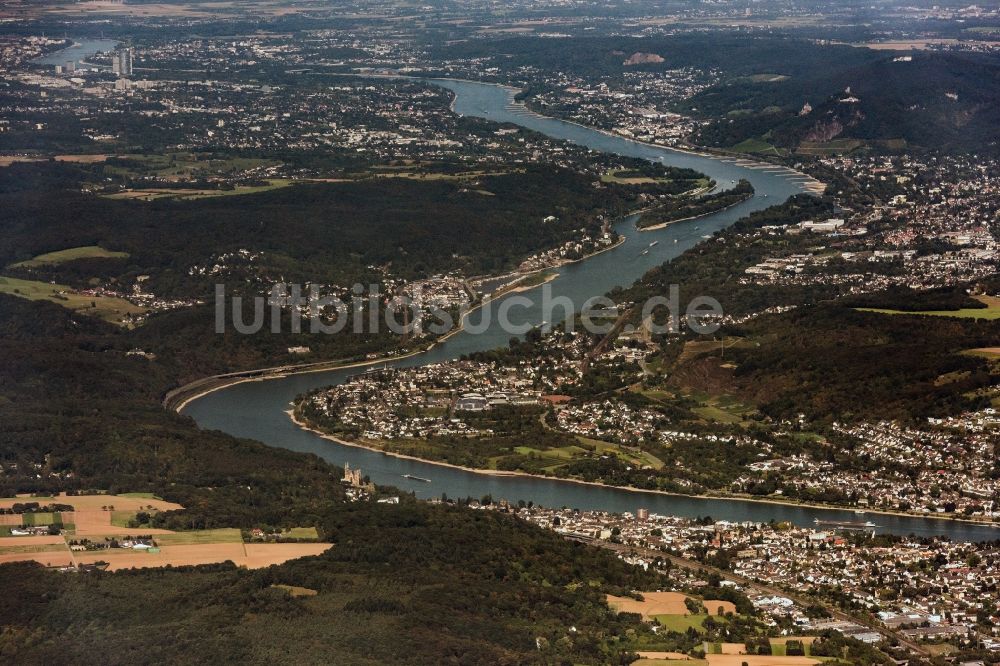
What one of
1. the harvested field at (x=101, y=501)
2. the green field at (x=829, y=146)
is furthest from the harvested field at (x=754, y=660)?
the green field at (x=829, y=146)

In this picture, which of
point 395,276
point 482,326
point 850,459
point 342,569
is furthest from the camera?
point 395,276

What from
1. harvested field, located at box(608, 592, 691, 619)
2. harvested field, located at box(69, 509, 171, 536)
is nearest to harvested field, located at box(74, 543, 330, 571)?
harvested field, located at box(69, 509, 171, 536)

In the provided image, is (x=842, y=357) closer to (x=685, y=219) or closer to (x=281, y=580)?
(x=281, y=580)

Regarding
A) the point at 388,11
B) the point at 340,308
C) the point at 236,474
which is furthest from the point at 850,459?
the point at 388,11

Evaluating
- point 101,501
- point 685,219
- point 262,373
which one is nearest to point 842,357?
point 262,373

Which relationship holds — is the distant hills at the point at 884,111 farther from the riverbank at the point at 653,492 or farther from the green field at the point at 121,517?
the green field at the point at 121,517

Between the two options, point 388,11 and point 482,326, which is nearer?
point 482,326

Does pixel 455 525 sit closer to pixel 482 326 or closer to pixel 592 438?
pixel 592 438
